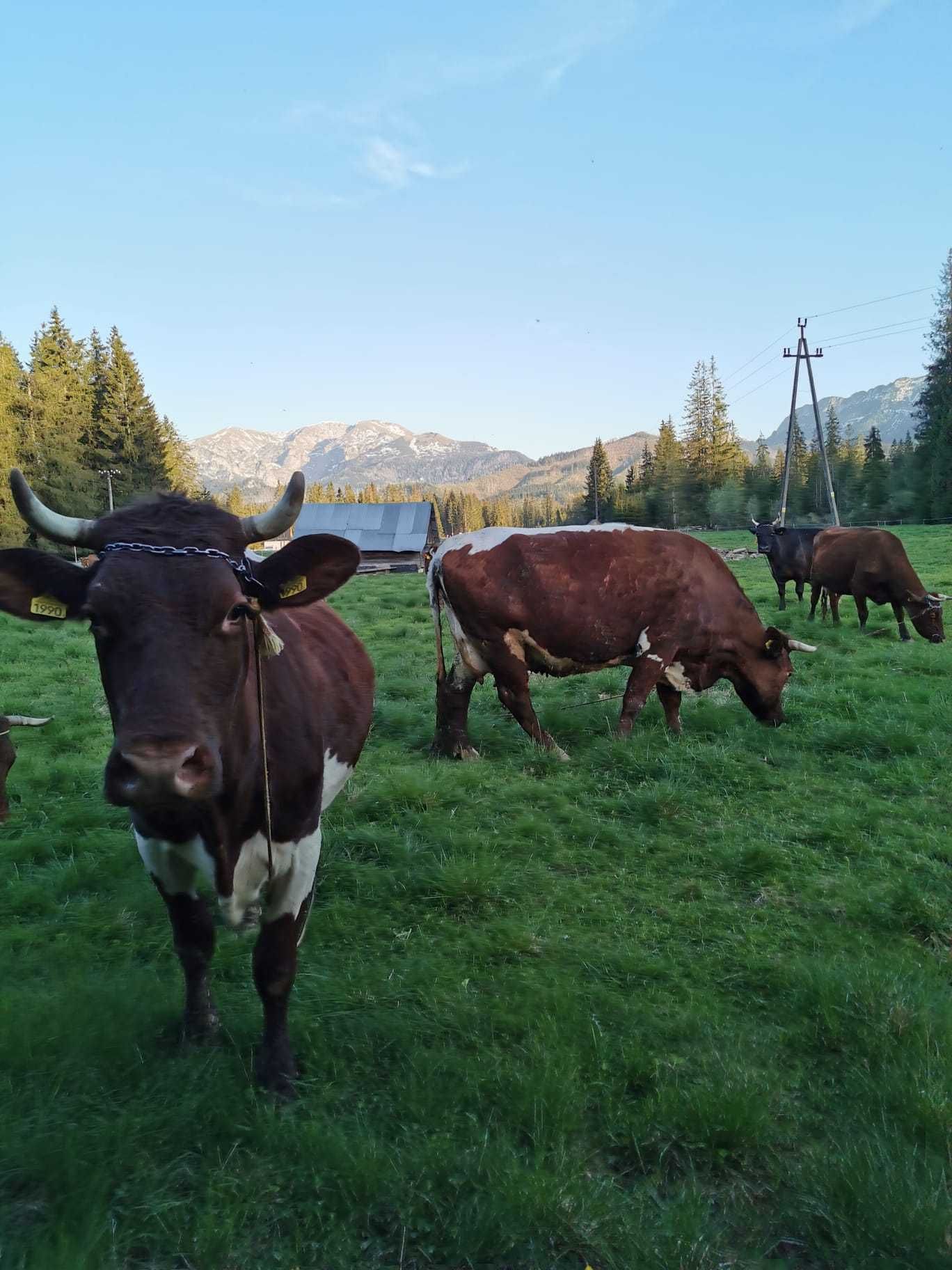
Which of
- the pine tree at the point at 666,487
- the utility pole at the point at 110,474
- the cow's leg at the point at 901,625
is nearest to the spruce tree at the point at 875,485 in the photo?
the pine tree at the point at 666,487

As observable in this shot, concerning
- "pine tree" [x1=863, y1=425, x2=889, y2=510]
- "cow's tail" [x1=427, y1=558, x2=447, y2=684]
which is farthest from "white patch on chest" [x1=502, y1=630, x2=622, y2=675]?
"pine tree" [x1=863, y1=425, x2=889, y2=510]

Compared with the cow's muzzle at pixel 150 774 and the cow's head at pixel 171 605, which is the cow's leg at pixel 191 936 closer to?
the cow's head at pixel 171 605

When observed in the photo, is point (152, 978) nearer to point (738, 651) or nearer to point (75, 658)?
point (738, 651)

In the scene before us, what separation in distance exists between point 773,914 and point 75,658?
12.1 metres

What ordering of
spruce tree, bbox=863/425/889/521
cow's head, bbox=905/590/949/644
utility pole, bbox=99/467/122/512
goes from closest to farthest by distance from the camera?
1. cow's head, bbox=905/590/949/644
2. utility pole, bbox=99/467/122/512
3. spruce tree, bbox=863/425/889/521

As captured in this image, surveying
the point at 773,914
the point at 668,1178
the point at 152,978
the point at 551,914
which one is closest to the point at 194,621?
the point at 152,978

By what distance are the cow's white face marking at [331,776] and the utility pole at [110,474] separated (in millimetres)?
49721

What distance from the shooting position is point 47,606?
9.68 ft

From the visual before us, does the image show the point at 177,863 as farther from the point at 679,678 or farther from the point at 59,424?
the point at 59,424

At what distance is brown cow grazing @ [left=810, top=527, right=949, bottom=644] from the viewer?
1308 centimetres

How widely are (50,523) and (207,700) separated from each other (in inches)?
35.0

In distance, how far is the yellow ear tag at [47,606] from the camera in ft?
9.64

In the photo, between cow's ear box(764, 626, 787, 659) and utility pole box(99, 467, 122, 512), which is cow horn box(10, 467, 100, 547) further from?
utility pole box(99, 467, 122, 512)

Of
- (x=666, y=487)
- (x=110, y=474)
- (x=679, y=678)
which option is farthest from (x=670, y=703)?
(x=666, y=487)
